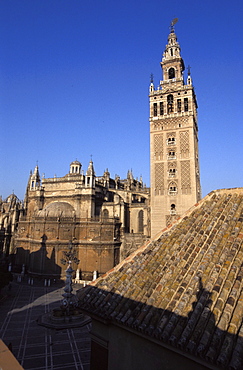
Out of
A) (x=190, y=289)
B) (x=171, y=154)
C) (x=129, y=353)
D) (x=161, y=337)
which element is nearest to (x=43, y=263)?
(x=171, y=154)

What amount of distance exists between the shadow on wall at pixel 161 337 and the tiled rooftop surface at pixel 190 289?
0.02m

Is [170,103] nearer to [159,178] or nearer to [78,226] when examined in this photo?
[159,178]

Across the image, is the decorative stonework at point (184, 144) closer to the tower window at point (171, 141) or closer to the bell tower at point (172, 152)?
the bell tower at point (172, 152)

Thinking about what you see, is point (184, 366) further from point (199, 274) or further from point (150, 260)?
point (150, 260)

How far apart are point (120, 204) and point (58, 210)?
9.15m

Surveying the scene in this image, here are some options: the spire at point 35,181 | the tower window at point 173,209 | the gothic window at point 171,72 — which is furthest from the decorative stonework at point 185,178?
the spire at point 35,181

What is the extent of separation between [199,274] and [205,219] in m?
2.57

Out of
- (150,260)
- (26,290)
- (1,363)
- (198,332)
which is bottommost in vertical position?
(26,290)

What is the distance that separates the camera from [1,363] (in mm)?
2412

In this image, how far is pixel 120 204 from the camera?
36.9m

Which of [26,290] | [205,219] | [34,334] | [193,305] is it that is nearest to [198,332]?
[193,305]

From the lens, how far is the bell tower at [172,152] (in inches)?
1149

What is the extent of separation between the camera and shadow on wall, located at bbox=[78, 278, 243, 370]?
3.83 metres

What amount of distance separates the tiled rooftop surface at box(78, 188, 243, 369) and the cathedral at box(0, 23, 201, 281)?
68.6ft
